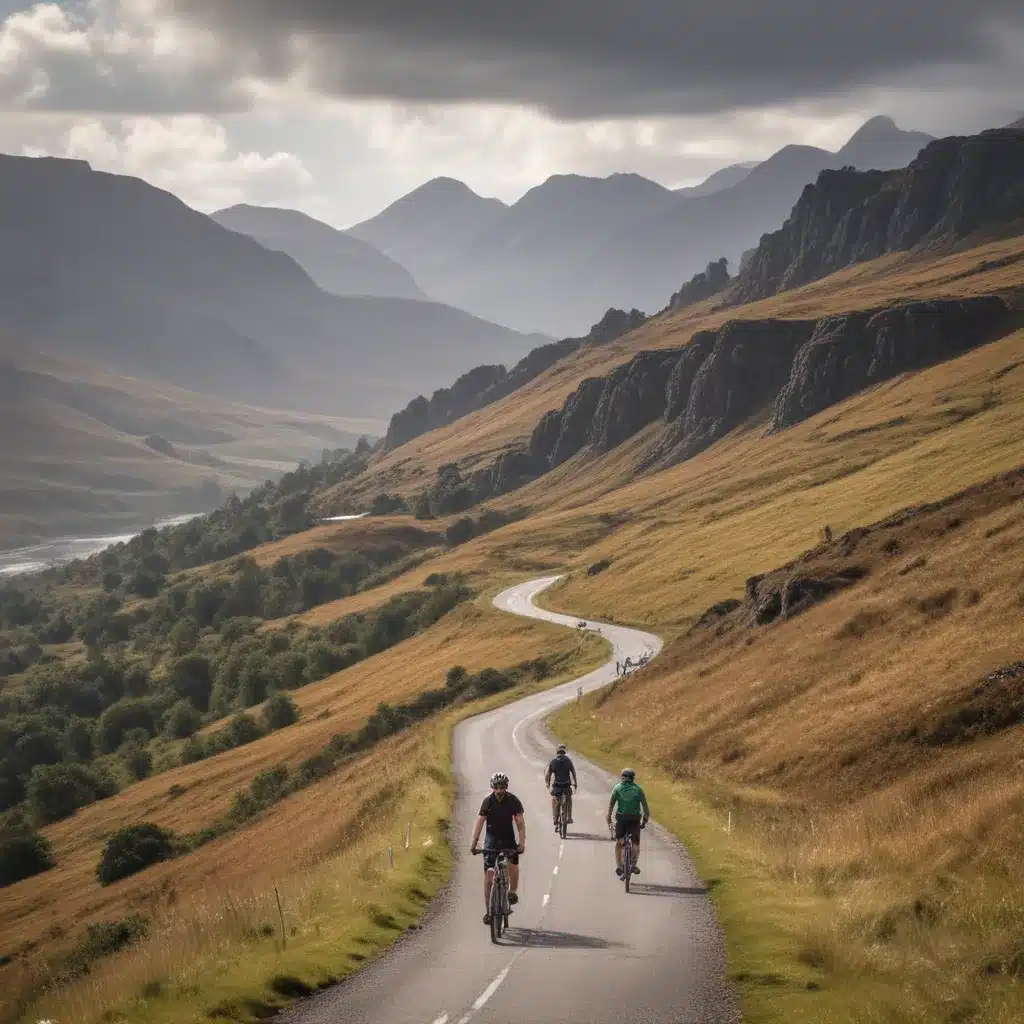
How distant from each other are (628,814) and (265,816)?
128 feet

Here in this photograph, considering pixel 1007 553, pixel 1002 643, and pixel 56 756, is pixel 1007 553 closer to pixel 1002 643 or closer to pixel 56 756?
pixel 1002 643

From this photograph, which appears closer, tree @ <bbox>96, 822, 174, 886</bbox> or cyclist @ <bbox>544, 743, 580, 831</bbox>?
cyclist @ <bbox>544, 743, 580, 831</bbox>

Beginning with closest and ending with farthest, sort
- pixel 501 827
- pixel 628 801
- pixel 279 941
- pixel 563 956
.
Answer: pixel 563 956 → pixel 279 941 → pixel 501 827 → pixel 628 801

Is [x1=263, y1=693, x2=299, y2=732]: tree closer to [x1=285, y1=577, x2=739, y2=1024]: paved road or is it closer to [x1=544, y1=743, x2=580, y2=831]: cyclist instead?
[x1=285, y1=577, x2=739, y2=1024]: paved road

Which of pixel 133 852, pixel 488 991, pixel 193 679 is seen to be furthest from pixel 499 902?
pixel 193 679

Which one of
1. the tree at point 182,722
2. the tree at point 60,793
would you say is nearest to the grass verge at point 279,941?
the tree at point 60,793

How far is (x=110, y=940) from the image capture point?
38.8m

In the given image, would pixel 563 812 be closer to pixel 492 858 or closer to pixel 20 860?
pixel 492 858

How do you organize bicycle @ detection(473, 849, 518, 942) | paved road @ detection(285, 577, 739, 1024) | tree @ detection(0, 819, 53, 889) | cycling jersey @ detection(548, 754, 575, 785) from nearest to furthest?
1. paved road @ detection(285, 577, 739, 1024)
2. bicycle @ detection(473, 849, 518, 942)
3. cycling jersey @ detection(548, 754, 575, 785)
4. tree @ detection(0, 819, 53, 889)

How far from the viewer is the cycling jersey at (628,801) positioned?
24.2 m

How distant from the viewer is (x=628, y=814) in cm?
2416

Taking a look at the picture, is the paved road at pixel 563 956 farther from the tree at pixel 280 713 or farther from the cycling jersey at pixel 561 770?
the tree at pixel 280 713

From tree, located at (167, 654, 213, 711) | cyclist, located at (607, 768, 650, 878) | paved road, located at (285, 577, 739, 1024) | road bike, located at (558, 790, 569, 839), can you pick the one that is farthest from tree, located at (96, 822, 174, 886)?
tree, located at (167, 654, 213, 711)

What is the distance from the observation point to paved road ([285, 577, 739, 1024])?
15.5 metres
